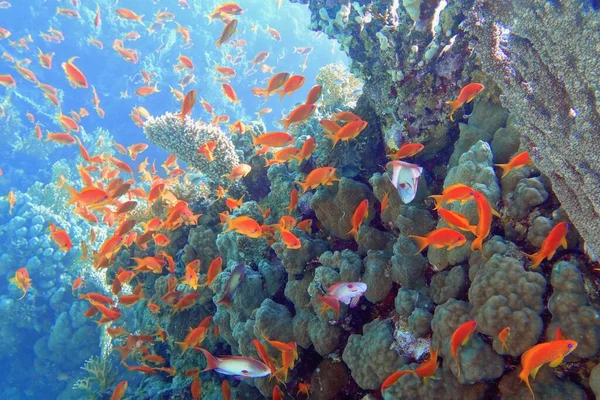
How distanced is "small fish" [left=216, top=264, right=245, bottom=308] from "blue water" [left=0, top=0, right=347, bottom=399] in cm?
869

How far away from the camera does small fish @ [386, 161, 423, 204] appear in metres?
2.60

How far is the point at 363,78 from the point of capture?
15.9ft

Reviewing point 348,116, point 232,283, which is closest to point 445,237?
point 348,116

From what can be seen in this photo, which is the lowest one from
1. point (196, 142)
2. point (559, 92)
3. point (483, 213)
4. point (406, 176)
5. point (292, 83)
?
point (483, 213)

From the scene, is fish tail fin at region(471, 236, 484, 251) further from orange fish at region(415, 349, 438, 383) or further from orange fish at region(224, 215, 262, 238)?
orange fish at region(224, 215, 262, 238)

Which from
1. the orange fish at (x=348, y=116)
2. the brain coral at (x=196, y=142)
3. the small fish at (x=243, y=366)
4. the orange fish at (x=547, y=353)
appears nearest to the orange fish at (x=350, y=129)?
the orange fish at (x=348, y=116)

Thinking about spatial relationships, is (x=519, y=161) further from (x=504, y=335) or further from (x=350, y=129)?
(x=350, y=129)

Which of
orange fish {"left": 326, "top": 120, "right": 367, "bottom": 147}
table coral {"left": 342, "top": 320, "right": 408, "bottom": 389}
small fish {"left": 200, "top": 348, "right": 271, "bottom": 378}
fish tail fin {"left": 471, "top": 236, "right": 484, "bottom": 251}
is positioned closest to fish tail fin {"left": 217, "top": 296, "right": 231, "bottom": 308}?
small fish {"left": 200, "top": 348, "right": 271, "bottom": 378}

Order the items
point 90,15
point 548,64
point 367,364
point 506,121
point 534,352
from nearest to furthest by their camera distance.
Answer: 1. point 534,352
2. point 548,64
3. point 367,364
4. point 506,121
5. point 90,15

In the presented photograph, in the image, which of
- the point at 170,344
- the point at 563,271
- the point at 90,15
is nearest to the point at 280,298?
the point at 170,344

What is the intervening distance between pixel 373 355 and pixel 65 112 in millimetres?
25856

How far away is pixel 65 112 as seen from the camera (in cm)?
2252

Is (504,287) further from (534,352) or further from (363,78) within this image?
(363,78)

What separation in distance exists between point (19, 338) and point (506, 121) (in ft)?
49.2
